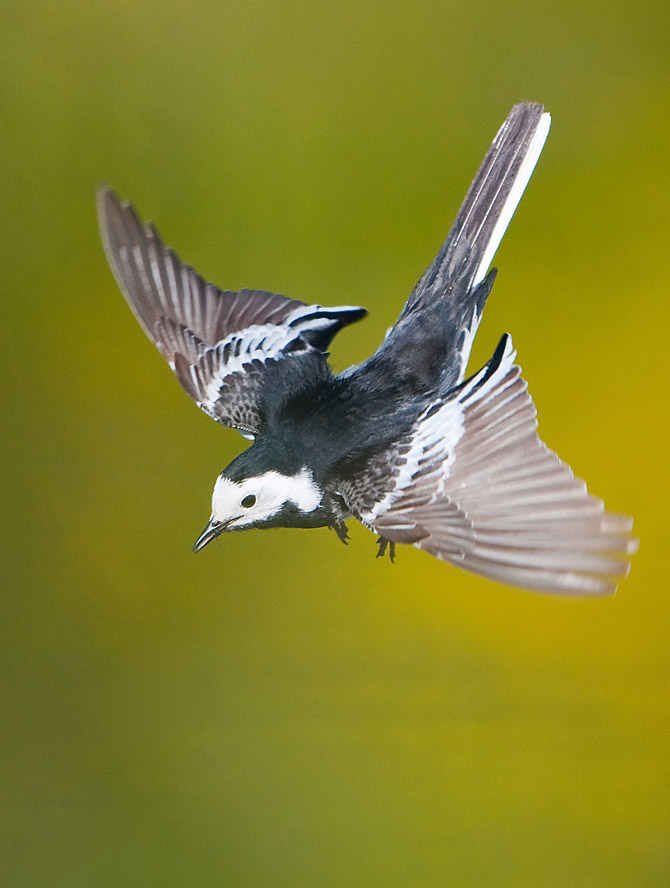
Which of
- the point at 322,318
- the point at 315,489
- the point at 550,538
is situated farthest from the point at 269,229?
the point at 550,538

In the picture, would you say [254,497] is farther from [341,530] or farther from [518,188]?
[518,188]

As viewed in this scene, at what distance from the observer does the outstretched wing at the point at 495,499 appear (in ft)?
1.59

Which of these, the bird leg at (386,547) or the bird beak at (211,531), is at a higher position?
the bird beak at (211,531)

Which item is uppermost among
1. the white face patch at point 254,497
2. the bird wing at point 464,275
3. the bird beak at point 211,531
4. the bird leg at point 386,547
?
the bird wing at point 464,275

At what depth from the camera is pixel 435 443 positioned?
2.05 feet

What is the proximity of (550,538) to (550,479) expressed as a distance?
36mm

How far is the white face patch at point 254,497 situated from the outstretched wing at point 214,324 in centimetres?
11

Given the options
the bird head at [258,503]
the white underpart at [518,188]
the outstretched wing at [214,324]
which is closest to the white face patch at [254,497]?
the bird head at [258,503]

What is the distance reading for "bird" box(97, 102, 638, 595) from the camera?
0.53 metres

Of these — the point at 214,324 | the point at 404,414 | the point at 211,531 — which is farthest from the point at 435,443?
the point at 214,324

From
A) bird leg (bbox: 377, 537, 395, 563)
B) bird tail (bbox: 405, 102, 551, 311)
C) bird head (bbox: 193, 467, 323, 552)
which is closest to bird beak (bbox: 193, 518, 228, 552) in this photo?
bird head (bbox: 193, 467, 323, 552)

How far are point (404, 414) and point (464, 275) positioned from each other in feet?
0.43

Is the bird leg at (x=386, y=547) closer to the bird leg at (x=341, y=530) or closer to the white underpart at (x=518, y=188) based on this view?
the bird leg at (x=341, y=530)

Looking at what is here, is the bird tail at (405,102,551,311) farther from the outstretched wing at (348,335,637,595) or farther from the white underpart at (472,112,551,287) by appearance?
the outstretched wing at (348,335,637,595)
